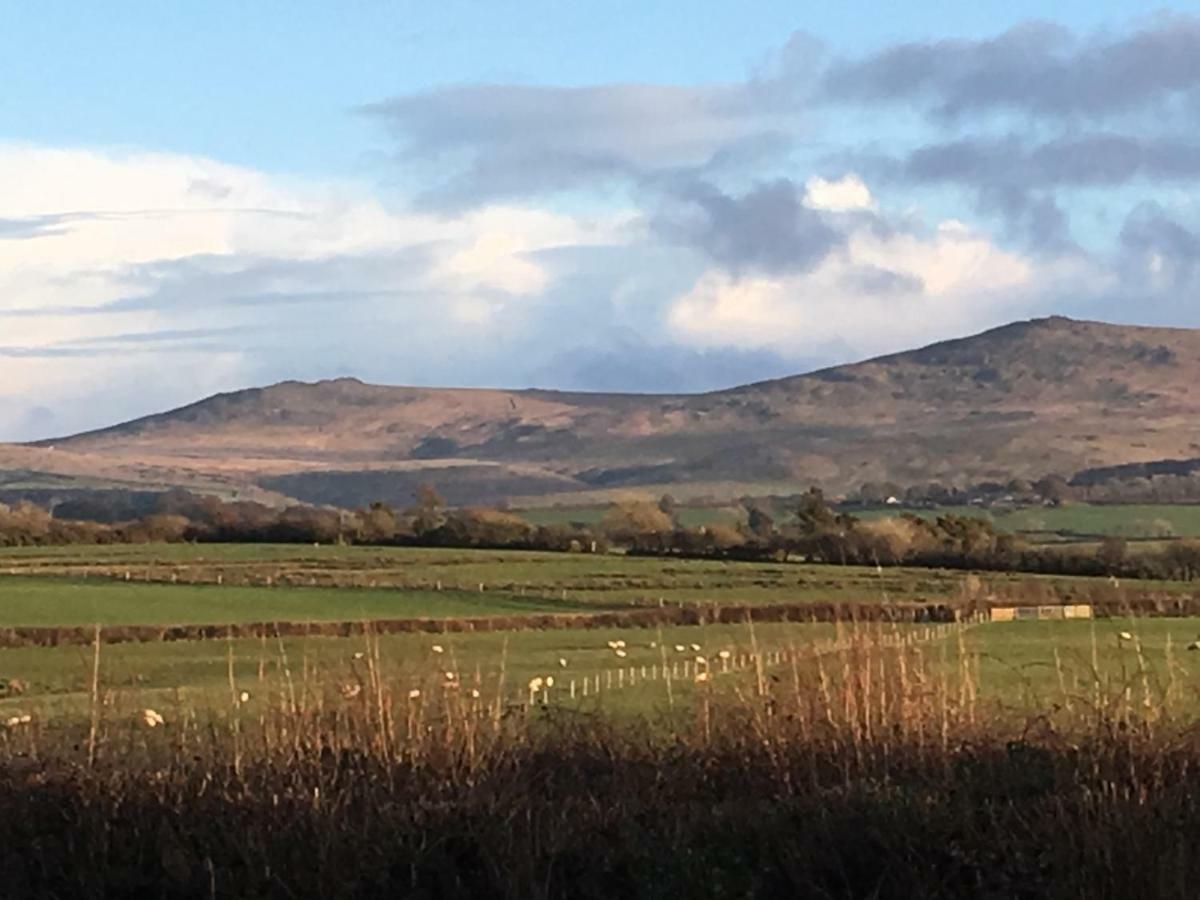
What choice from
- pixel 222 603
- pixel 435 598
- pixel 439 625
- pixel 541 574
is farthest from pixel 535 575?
pixel 439 625

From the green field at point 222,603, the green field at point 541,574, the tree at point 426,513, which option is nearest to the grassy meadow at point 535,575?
the green field at point 541,574

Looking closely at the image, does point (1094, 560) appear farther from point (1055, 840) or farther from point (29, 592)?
point (1055, 840)

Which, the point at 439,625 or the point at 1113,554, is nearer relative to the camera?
the point at 439,625

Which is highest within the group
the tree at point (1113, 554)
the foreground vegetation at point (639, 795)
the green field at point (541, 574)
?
the foreground vegetation at point (639, 795)

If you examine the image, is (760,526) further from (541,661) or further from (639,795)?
(639,795)

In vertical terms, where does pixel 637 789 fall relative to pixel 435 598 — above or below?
above

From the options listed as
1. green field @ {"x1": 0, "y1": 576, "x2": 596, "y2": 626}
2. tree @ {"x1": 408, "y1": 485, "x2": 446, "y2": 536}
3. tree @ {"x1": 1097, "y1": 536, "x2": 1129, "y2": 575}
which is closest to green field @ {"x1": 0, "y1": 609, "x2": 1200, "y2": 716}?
green field @ {"x1": 0, "y1": 576, "x2": 596, "y2": 626}

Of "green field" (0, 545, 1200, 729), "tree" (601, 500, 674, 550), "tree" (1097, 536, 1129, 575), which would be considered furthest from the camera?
"tree" (601, 500, 674, 550)

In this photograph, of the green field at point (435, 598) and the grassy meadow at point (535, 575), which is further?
the grassy meadow at point (535, 575)

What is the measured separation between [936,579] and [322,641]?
4054cm

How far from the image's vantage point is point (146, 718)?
46.7ft

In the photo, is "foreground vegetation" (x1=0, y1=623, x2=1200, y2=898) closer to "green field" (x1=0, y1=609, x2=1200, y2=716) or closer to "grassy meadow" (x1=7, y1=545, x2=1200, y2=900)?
"grassy meadow" (x1=7, y1=545, x2=1200, y2=900)

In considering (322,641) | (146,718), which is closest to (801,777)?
(146,718)

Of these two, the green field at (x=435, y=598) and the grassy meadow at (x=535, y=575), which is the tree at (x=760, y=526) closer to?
the grassy meadow at (x=535, y=575)
